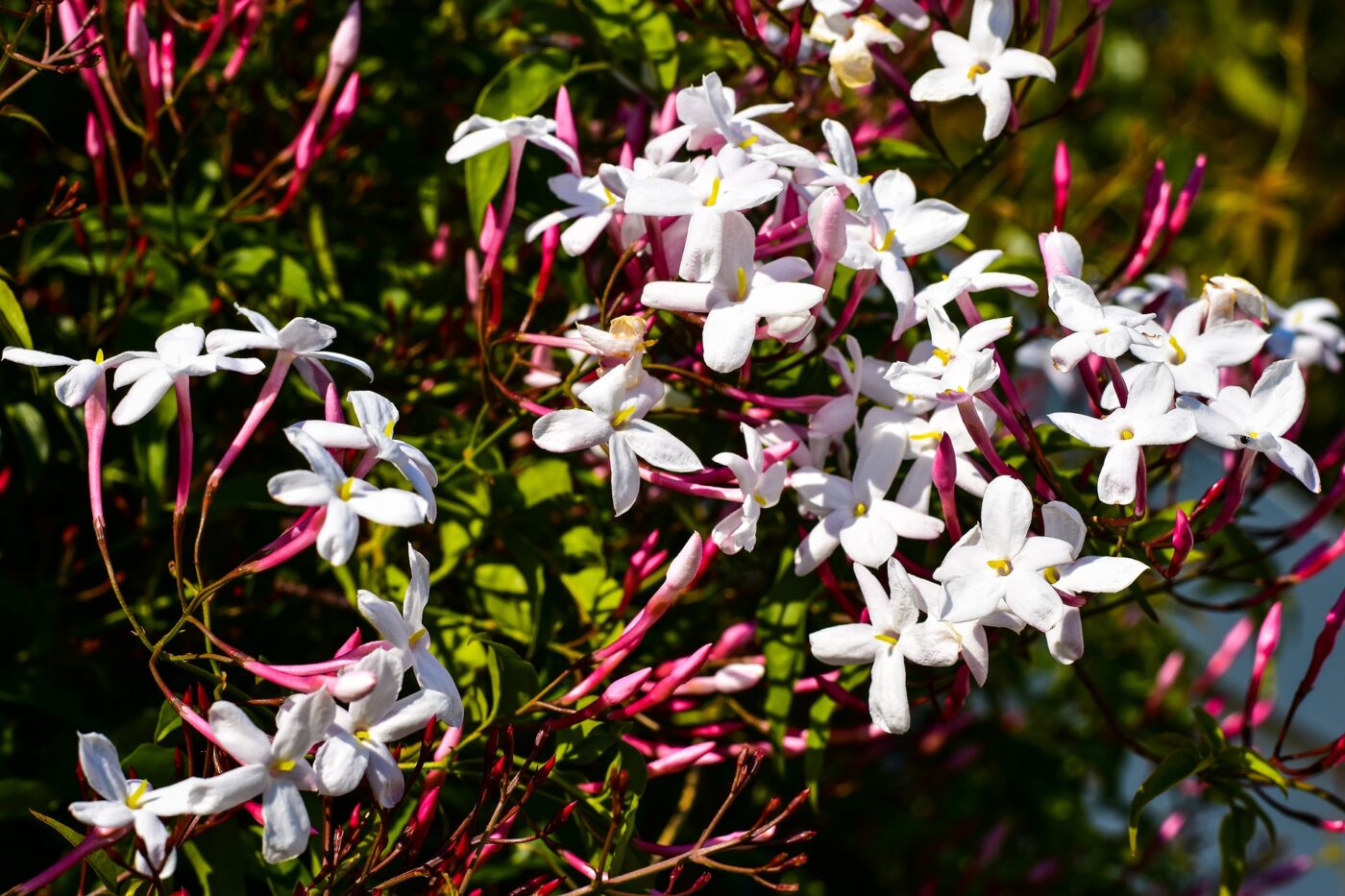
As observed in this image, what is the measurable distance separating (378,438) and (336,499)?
6cm

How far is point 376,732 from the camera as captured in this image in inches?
26.3

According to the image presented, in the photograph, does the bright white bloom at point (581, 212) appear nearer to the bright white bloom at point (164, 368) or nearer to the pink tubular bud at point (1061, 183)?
the bright white bloom at point (164, 368)

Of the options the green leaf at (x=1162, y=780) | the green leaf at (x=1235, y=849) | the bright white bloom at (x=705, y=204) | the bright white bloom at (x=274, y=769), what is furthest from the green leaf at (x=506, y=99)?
the green leaf at (x=1235, y=849)

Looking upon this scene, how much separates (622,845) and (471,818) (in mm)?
101

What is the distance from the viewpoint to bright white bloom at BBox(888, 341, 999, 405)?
752mm

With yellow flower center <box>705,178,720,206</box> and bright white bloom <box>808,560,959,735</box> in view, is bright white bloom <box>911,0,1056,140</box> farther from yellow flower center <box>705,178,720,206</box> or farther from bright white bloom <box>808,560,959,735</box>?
bright white bloom <box>808,560,959,735</box>

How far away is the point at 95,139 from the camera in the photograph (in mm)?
1009

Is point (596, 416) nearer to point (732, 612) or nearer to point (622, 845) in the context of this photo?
point (622, 845)

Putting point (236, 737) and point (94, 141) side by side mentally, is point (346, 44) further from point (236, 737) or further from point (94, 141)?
point (236, 737)

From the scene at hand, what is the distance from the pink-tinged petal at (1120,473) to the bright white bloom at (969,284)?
155mm

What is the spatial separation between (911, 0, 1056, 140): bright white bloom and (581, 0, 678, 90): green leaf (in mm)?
221

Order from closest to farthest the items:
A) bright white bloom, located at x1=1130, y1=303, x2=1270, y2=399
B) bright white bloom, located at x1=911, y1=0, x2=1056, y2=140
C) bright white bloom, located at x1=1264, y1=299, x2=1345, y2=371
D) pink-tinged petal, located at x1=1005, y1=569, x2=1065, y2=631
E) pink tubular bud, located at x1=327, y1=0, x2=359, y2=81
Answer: pink-tinged petal, located at x1=1005, y1=569, x2=1065, y2=631, bright white bloom, located at x1=1130, y1=303, x2=1270, y2=399, bright white bloom, located at x1=911, y1=0, x2=1056, y2=140, pink tubular bud, located at x1=327, y1=0, x2=359, y2=81, bright white bloom, located at x1=1264, y1=299, x2=1345, y2=371

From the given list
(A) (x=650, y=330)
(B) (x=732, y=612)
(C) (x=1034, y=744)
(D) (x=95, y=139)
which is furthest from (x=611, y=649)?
(C) (x=1034, y=744)

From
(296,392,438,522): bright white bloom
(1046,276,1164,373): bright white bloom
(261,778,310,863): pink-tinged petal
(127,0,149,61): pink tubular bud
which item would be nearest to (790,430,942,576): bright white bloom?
(1046,276,1164,373): bright white bloom
